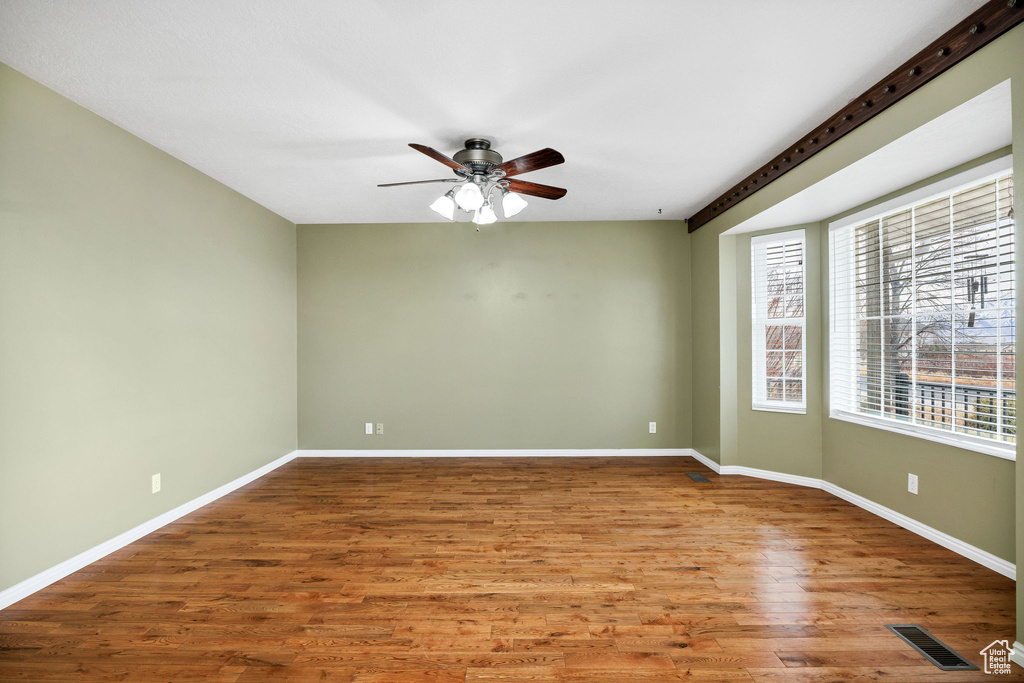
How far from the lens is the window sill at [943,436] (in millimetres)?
2469

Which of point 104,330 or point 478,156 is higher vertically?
point 478,156

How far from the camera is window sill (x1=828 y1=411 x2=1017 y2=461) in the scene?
8.10ft

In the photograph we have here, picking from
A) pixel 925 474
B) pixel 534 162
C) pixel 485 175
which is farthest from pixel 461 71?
pixel 925 474

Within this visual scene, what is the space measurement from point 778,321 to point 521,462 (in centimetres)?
284

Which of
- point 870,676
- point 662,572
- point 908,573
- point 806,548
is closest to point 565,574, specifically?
point 662,572

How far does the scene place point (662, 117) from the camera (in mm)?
2705

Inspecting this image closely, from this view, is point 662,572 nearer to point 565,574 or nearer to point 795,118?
point 565,574

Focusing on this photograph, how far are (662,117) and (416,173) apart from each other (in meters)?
1.84

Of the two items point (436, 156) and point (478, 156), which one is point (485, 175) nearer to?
point (478, 156)

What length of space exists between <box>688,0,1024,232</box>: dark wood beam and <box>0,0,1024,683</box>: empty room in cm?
2

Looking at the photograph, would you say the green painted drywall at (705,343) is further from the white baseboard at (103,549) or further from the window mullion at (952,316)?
the white baseboard at (103,549)

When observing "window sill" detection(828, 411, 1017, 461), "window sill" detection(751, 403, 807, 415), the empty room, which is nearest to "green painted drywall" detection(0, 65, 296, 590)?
the empty room

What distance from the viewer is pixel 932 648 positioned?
1893 millimetres

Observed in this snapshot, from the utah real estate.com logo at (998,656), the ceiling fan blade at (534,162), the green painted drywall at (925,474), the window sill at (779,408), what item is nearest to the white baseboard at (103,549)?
the ceiling fan blade at (534,162)
